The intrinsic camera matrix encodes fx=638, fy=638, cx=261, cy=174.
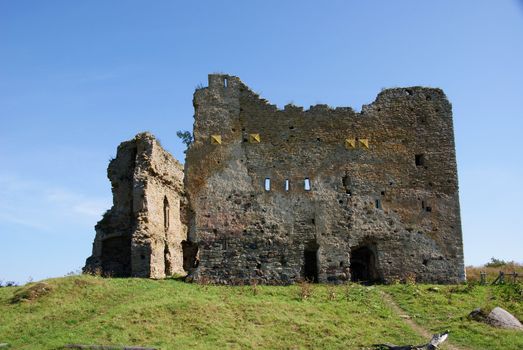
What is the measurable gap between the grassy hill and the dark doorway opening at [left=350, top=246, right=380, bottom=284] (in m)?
1.95

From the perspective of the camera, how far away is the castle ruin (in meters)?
23.6

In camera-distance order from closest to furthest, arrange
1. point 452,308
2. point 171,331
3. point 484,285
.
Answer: point 171,331, point 452,308, point 484,285

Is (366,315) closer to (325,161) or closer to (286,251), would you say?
(286,251)

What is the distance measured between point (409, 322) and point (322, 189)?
23.1 ft

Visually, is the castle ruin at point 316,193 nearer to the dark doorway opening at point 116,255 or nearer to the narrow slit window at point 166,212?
the dark doorway opening at point 116,255

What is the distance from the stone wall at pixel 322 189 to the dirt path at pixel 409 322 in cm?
261

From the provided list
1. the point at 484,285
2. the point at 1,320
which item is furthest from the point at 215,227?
the point at 484,285

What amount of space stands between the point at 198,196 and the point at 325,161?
5.02 metres

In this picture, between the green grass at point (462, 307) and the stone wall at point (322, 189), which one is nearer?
the green grass at point (462, 307)

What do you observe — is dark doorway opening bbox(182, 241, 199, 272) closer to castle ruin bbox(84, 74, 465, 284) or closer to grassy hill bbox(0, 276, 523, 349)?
castle ruin bbox(84, 74, 465, 284)

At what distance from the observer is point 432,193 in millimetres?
24453

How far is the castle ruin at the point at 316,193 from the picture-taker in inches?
929

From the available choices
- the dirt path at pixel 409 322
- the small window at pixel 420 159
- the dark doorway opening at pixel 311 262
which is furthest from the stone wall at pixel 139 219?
the small window at pixel 420 159

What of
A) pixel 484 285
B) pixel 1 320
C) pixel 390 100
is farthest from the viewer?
pixel 390 100
